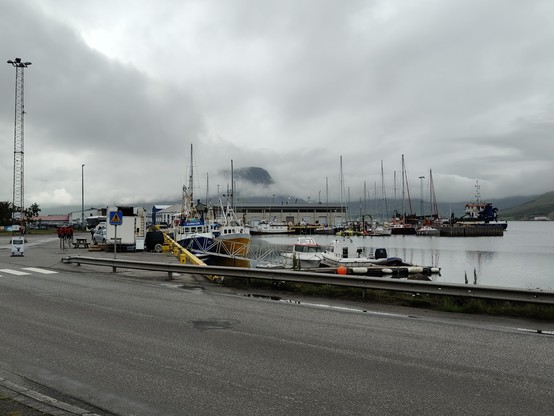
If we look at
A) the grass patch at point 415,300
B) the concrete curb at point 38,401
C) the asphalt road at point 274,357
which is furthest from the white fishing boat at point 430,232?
the concrete curb at point 38,401

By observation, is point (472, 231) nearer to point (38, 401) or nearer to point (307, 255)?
point (307, 255)

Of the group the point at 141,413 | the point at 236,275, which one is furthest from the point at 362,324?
the point at 236,275

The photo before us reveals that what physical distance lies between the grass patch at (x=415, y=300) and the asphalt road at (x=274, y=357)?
67 centimetres

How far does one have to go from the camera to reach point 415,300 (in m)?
12.3

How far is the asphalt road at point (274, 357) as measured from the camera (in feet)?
17.2

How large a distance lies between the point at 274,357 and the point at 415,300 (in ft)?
21.2

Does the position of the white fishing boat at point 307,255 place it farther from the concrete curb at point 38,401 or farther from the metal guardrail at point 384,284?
the concrete curb at point 38,401

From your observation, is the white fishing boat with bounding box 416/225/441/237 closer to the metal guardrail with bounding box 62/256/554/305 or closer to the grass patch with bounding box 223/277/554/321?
the metal guardrail with bounding box 62/256/554/305

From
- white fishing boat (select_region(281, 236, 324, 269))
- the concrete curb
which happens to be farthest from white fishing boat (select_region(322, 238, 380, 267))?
the concrete curb

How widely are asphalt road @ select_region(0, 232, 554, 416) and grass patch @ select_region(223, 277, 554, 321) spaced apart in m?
0.67

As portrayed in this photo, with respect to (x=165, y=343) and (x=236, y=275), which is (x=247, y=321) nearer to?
(x=165, y=343)

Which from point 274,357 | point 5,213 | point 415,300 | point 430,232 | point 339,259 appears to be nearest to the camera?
point 274,357

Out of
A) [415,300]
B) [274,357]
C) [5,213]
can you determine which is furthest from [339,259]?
[5,213]

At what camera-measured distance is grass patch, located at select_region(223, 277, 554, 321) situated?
10.6 m
